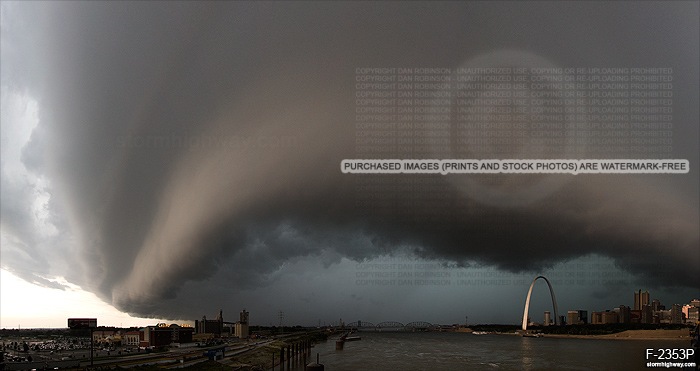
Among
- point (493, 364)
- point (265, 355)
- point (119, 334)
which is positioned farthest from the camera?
point (119, 334)

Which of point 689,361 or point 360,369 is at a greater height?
point 689,361

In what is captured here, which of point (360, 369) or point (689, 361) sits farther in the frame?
point (360, 369)

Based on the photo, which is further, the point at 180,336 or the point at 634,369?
the point at 180,336

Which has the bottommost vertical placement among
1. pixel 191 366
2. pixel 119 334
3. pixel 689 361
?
pixel 119 334

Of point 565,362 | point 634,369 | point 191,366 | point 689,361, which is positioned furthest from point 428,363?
point 689,361

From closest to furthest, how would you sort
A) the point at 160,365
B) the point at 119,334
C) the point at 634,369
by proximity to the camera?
the point at 160,365, the point at 634,369, the point at 119,334

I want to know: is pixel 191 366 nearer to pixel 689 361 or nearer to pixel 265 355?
pixel 265 355

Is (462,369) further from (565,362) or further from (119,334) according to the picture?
(119,334)

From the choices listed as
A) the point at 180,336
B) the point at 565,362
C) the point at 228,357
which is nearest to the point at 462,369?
the point at 565,362

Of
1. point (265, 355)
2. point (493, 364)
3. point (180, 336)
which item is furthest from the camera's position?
point (180, 336)
